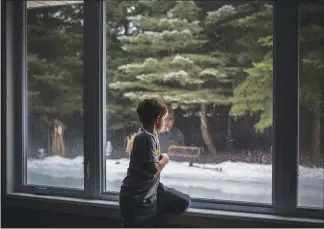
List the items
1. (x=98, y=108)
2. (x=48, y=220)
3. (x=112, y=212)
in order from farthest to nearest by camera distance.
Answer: (x=48, y=220) → (x=98, y=108) → (x=112, y=212)

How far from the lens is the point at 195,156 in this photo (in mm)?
2385

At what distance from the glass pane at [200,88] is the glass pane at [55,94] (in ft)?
0.77

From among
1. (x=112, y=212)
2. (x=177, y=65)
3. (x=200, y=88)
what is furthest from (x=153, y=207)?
(x=177, y=65)

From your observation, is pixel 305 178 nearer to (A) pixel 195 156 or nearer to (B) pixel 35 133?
(A) pixel 195 156

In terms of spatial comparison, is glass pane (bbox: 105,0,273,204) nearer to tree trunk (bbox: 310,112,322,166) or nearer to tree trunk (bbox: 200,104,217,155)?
tree trunk (bbox: 200,104,217,155)

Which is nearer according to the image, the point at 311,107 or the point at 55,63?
the point at 311,107

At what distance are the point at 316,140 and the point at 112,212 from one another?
1.25 metres

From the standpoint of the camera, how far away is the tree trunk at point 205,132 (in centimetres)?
235

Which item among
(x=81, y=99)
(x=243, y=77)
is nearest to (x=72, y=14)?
(x=81, y=99)

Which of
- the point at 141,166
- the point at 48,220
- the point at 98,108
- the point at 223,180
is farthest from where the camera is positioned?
the point at 48,220

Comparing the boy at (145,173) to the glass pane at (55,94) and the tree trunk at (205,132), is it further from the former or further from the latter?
the glass pane at (55,94)

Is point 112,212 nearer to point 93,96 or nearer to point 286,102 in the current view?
point 93,96

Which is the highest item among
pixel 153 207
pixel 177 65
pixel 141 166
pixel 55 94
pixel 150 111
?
pixel 177 65

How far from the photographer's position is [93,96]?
2576 millimetres
